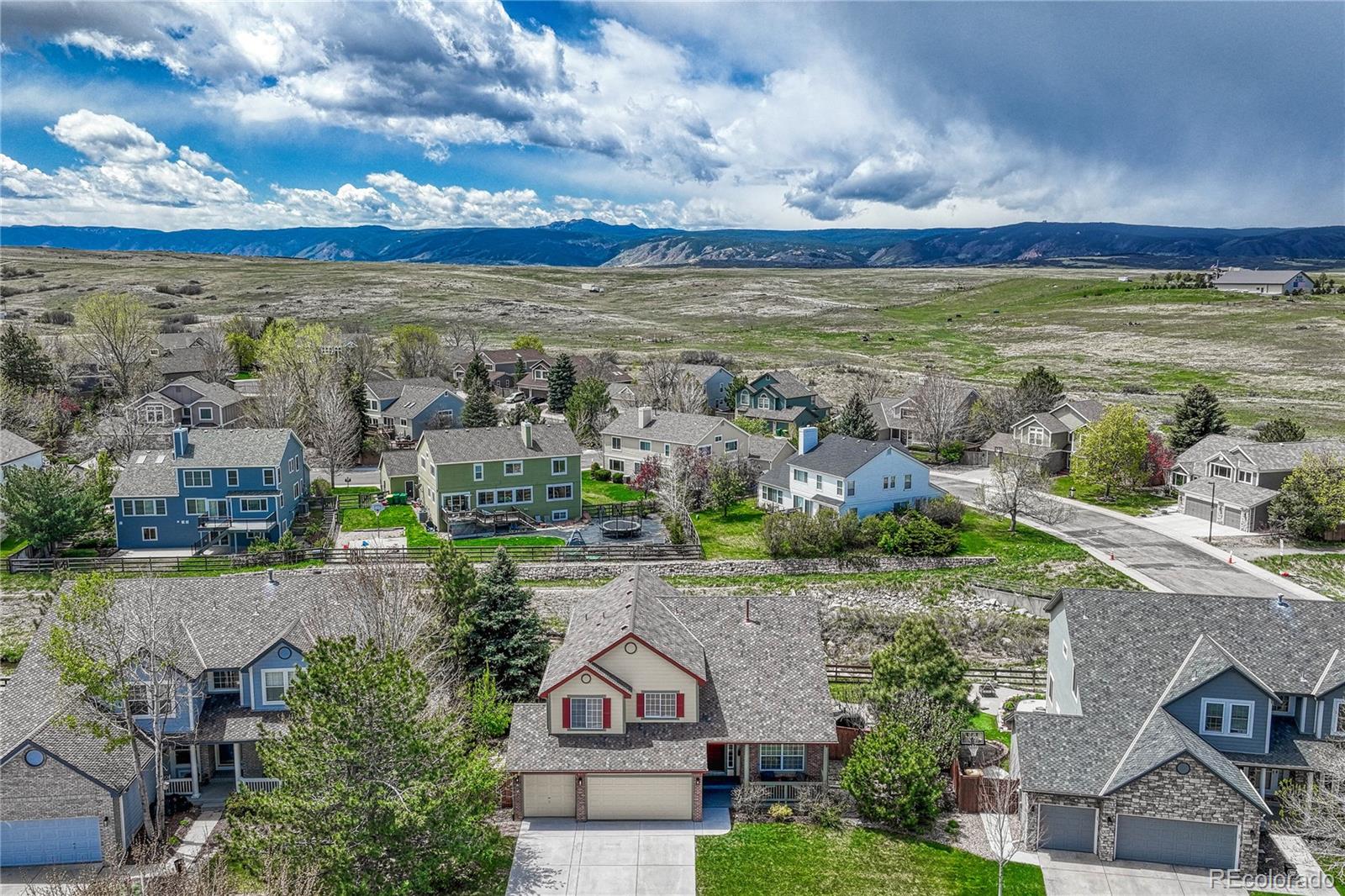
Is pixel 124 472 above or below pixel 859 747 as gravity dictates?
above

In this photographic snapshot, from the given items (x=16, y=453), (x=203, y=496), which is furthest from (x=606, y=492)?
(x=16, y=453)

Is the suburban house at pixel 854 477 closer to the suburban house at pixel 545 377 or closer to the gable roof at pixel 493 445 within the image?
the gable roof at pixel 493 445

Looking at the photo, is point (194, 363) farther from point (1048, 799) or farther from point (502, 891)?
→ point (1048, 799)

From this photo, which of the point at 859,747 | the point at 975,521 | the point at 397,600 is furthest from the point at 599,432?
the point at 859,747

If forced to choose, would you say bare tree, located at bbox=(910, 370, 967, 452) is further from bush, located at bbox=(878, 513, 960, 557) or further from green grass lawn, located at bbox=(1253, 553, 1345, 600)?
green grass lawn, located at bbox=(1253, 553, 1345, 600)

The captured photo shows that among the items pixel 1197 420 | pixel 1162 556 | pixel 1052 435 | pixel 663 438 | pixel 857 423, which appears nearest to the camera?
pixel 1162 556

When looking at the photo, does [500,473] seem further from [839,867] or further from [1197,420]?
[1197,420]
